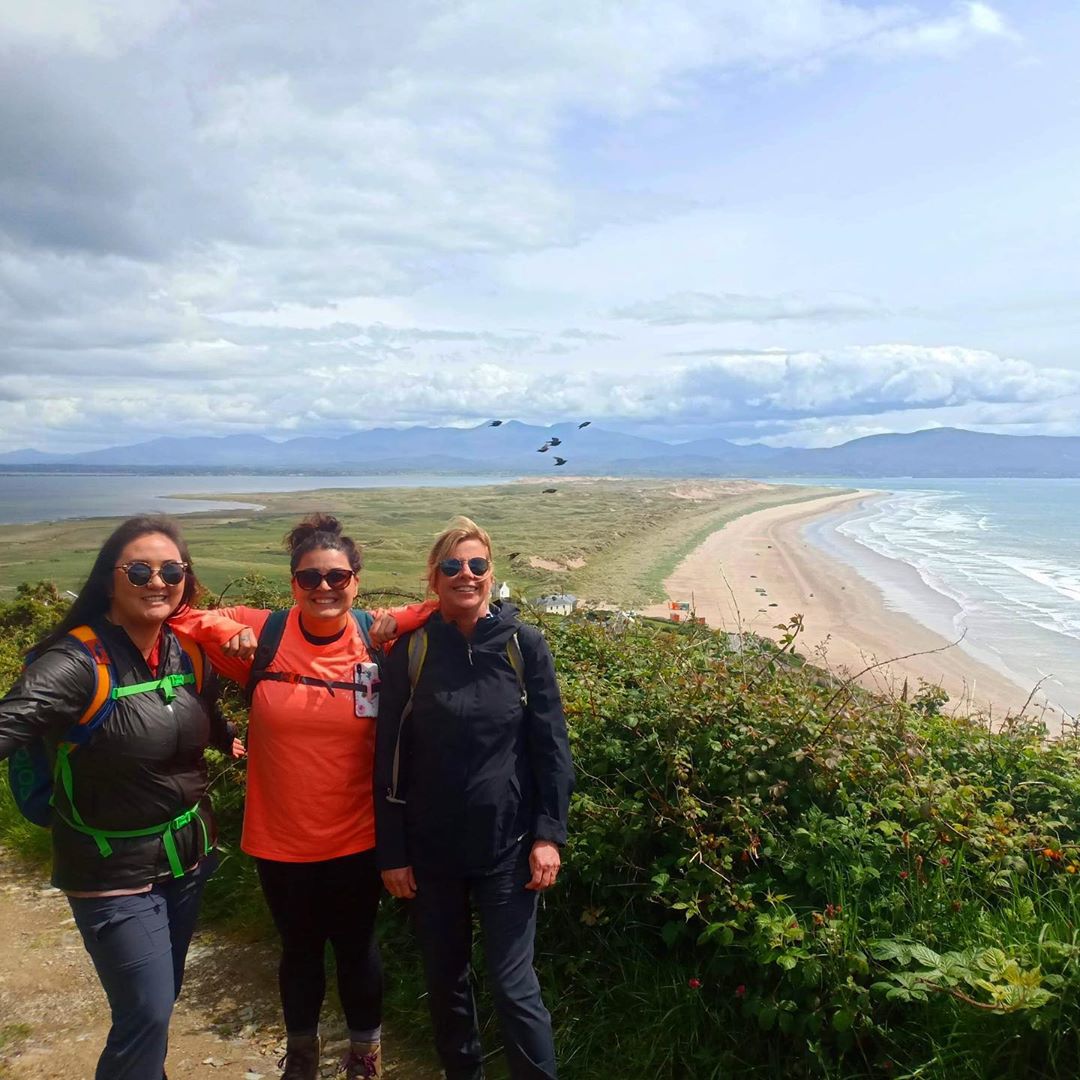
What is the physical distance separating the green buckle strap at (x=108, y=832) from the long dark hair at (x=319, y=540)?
940 millimetres

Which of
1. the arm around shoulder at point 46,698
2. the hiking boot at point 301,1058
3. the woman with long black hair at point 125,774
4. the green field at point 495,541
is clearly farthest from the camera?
the green field at point 495,541

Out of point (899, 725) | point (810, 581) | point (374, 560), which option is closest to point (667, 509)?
point (810, 581)

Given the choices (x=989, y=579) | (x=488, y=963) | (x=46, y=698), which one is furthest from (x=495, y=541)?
(x=989, y=579)

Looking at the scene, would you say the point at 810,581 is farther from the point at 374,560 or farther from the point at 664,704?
the point at 664,704

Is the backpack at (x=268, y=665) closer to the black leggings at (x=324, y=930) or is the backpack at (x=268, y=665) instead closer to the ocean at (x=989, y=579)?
the black leggings at (x=324, y=930)

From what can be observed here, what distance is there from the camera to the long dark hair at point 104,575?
2721 mm

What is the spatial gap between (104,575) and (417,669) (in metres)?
1.08

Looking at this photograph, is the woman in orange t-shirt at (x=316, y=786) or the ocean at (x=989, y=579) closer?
the woman in orange t-shirt at (x=316, y=786)

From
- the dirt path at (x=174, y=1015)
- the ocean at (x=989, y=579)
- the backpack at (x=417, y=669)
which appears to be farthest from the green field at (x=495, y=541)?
the ocean at (x=989, y=579)

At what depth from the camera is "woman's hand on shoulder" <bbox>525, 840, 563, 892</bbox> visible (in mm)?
2848

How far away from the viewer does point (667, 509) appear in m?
75.4

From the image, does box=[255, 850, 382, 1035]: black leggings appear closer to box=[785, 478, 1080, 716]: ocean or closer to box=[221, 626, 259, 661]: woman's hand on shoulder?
box=[221, 626, 259, 661]: woman's hand on shoulder

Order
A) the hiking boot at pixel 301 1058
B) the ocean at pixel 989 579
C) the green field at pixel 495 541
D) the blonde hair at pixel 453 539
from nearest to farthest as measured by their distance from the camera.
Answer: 1. the blonde hair at pixel 453 539
2. the hiking boot at pixel 301 1058
3. the ocean at pixel 989 579
4. the green field at pixel 495 541

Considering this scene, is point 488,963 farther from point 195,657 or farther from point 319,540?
point 319,540
